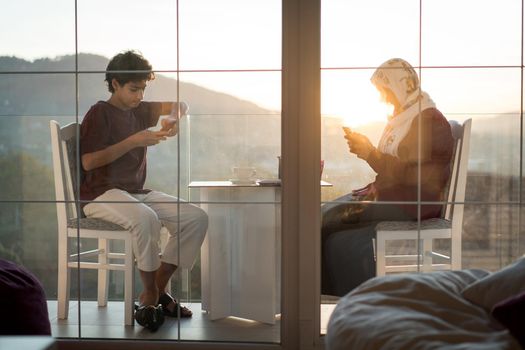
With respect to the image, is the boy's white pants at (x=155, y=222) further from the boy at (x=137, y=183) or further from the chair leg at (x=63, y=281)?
the chair leg at (x=63, y=281)

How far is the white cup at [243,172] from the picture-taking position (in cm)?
385

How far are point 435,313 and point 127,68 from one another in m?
2.17

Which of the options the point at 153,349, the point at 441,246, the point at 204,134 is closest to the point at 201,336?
the point at 153,349

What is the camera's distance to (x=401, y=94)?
12.5 ft

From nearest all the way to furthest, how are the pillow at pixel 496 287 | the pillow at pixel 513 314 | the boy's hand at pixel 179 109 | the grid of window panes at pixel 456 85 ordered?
the pillow at pixel 513 314, the pillow at pixel 496 287, the grid of window panes at pixel 456 85, the boy's hand at pixel 179 109

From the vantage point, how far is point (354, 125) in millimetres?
3826

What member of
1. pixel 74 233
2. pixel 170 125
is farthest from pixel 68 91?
pixel 74 233

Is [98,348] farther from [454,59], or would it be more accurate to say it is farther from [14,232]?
[454,59]

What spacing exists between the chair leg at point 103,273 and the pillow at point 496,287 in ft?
6.57

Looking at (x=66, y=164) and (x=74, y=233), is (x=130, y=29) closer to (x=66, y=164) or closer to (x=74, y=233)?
(x=66, y=164)

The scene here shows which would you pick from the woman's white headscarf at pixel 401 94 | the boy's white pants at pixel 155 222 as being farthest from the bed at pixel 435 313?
the boy's white pants at pixel 155 222

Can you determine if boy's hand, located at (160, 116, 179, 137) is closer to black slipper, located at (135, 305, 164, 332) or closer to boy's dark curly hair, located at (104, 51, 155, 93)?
boy's dark curly hair, located at (104, 51, 155, 93)

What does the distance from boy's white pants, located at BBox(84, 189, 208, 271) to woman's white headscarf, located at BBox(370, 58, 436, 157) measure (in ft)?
3.23

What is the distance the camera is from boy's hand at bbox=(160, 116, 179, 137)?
3.85m
